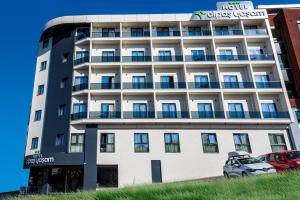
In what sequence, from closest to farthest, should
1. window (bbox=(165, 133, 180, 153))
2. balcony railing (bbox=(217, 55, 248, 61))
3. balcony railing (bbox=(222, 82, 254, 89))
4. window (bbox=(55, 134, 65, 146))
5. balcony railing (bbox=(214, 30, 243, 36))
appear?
window (bbox=(165, 133, 180, 153)) → window (bbox=(55, 134, 65, 146)) → balcony railing (bbox=(222, 82, 254, 89)) → balcony railing (bbox=(217, 55, 248, 61)) → balcony railing (bbox=(214, 30, 243, 36))

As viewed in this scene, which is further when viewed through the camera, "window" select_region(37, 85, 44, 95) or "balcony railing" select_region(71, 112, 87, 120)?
"window" select_region(37, 85, 44, 95)

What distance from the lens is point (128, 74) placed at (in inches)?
1465

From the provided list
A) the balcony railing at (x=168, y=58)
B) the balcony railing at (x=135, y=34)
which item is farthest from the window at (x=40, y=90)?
the balcony railing at (x=168, y=58)

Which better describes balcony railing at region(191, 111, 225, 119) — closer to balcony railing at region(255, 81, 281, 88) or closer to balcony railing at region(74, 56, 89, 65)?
balcony railing at region(255, 81, 281, 88)

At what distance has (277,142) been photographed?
1304 inches

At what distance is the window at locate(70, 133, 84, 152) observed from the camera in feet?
106

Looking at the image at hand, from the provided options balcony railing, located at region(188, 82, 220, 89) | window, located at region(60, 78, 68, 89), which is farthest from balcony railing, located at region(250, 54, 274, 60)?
window, located at region(60, 78, 68, 89)

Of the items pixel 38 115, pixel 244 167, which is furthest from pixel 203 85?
pixel 38 115

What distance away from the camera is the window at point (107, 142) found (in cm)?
3234

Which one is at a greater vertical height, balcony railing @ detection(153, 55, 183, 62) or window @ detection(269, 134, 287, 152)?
balcony railing @ detection(153, 55, 183, 62)

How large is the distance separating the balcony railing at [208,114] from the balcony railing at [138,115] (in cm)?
490

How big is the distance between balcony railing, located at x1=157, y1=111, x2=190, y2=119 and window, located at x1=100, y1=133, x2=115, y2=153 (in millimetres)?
5892

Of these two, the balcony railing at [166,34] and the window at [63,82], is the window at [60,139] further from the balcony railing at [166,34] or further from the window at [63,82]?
the balcony railing at [166,34]

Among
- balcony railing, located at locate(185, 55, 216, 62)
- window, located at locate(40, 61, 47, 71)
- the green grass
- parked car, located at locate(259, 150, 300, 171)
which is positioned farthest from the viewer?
window, located at locate(40, 61, 47, 71)
